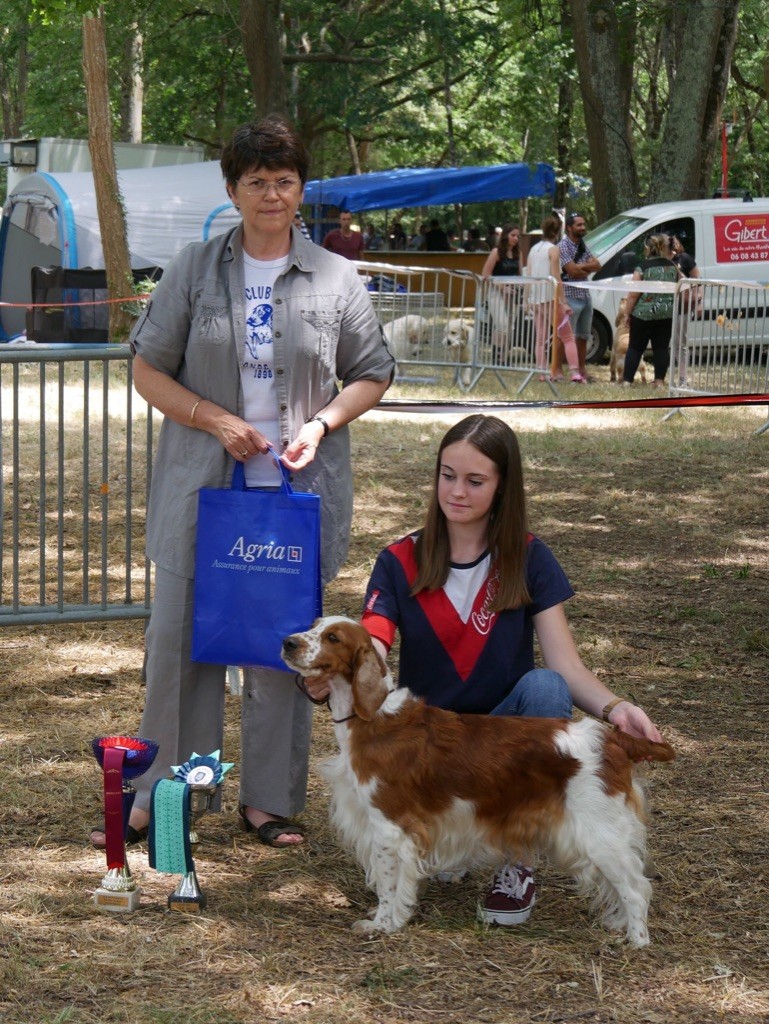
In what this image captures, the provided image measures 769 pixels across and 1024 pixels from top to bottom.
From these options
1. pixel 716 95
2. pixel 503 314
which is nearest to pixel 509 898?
pixel 503 314

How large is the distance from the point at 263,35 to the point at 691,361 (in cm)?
1419

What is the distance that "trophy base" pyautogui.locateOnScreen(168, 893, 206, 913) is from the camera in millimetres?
3529

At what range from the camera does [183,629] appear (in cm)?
396

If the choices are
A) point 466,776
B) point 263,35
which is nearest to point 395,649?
point 466,776

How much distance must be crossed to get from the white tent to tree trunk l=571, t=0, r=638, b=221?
6012mm

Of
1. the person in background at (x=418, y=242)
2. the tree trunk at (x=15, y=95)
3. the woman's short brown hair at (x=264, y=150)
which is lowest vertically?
the woman's short brown hair at (x=264, y=150)

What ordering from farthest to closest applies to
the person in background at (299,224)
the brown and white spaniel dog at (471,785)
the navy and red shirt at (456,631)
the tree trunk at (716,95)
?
the tree trunk at (716,95) → the person in background at (299,224) → the navy and red shirt at (456,631) → the brown and white spaniel dog at (471,785)

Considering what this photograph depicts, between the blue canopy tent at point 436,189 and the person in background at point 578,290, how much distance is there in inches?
418

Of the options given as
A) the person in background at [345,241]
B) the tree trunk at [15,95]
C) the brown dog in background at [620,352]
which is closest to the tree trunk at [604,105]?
the person in background at [345,241]

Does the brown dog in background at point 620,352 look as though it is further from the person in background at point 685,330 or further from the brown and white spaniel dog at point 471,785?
the brown and white spaniel dog at point 471,785

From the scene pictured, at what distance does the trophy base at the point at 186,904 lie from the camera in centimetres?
353

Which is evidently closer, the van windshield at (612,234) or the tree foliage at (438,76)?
the van windshield at (612,234)

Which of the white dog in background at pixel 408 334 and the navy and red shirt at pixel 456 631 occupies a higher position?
the white dog in background at pixel 408 334

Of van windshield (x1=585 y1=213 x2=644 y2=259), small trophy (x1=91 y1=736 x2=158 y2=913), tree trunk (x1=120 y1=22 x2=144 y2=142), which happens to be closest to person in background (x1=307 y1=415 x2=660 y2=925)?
small trophy (x1=91 y1=736 x2=158 y2=913)
